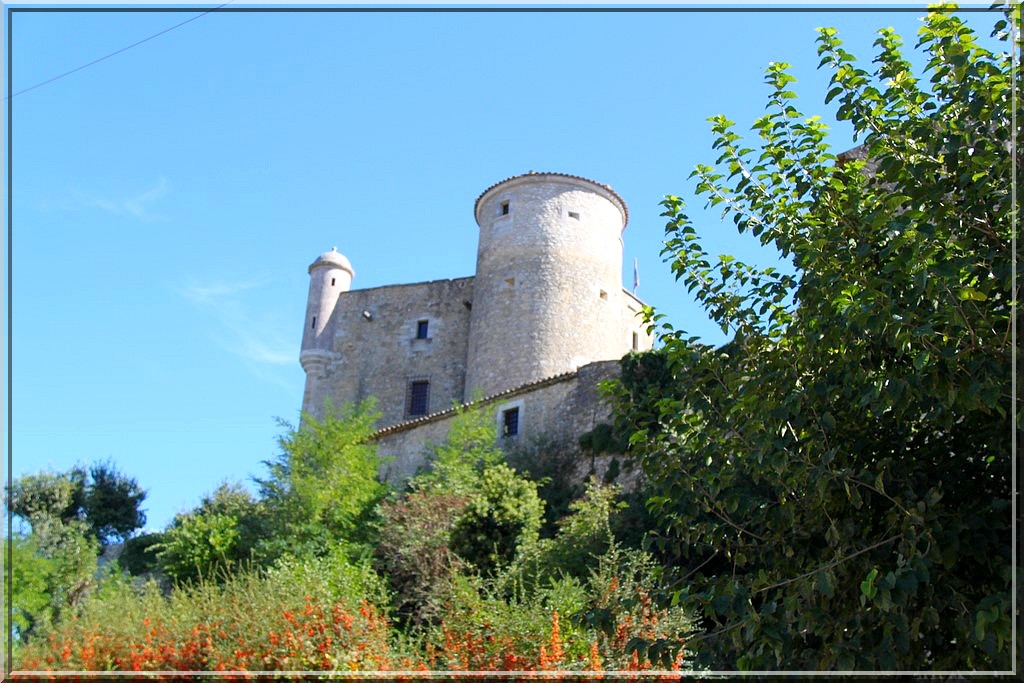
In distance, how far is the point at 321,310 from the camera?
3369 cm

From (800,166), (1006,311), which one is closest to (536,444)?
(800,166)

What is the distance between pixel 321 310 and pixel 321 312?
7 cm

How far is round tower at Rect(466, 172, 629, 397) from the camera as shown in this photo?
1124 inches

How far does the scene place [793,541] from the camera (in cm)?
643

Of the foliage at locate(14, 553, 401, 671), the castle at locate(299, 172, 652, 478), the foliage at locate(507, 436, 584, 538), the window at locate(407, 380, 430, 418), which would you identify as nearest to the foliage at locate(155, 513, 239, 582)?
the foliage at locate(14, 553, 401, 671)

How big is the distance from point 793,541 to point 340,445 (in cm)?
1732

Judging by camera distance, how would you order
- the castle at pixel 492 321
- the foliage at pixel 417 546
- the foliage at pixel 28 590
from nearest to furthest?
1. the foliage at pixel 28 590
2. the foliage at pixel 417 546
3. the castle at pixel 492 321

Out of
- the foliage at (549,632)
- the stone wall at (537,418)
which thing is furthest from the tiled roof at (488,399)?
the foliage at (549,632)

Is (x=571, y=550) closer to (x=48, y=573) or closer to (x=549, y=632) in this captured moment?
(x=549, y=632)

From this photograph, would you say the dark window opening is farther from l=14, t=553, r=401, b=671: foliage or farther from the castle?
l=14, t=553, r=401, b=671: foliage

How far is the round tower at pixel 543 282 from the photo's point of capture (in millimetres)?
28547

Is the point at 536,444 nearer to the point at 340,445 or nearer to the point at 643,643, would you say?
the point at 340,445

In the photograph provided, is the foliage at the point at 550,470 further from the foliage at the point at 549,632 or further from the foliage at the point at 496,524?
the foliage at the point at 549,632

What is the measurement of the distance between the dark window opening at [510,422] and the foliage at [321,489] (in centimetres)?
332
